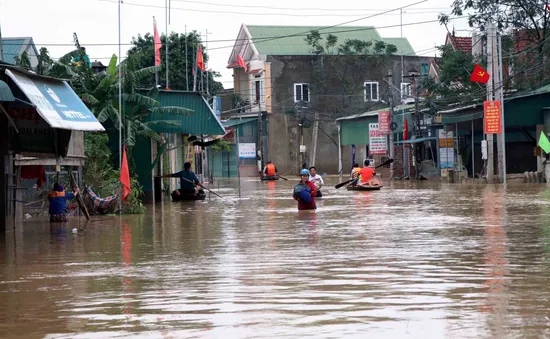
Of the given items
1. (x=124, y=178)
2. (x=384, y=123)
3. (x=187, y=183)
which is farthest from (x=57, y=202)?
(x=384, y=123)

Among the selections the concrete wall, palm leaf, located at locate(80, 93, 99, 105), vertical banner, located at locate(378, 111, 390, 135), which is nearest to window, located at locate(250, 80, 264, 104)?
the concrete wall

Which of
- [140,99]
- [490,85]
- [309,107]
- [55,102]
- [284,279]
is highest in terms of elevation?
[309,107]

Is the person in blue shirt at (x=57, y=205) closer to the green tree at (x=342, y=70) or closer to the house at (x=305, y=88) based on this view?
the house at (x=305, y=88)

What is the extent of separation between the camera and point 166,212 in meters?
28.2

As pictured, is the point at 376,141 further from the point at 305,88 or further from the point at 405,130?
the point at 305,88

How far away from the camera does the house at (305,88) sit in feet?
248

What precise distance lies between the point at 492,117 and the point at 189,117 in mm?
16714

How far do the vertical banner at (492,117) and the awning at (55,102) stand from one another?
93.2 feet

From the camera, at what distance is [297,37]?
77.5 meters

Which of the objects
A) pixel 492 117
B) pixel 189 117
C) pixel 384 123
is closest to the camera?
pixel 189 117

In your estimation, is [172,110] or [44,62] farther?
[172,110]

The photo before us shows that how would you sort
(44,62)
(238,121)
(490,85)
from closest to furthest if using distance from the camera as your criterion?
1. (44,62)
2. (490,85)
3. (238,121)

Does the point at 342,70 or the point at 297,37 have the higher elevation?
the point at 297,37

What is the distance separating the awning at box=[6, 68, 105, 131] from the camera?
17531mm
